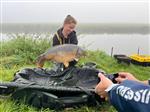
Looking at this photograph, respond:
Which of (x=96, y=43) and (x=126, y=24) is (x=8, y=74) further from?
(x=126, y=24)

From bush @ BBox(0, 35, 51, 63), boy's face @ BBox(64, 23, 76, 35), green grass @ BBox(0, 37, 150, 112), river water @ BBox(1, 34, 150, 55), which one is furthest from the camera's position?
river water @ BBox(1, 34, 150, 55)

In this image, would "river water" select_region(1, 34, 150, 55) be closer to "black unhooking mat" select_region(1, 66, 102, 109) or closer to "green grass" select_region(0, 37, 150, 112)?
"green grass" select_region(0, 37, 150, 112)

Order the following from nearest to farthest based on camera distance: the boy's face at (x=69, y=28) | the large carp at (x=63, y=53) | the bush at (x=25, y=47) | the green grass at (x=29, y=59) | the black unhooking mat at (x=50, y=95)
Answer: the black unhooking mat at (x=50, y=95) → the large carp at (x=63, y=53) → the boy's face at (x=69, y=28) → the green grass at (x=29, y=59) → the bush at (x=25, y=47)

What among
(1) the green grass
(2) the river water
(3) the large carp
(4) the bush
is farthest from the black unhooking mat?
(2) the river water

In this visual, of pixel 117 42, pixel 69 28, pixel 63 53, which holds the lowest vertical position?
pixel 117 42

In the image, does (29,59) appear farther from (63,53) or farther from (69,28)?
(63,53)

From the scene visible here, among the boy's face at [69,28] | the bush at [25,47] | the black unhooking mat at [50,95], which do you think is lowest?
the black unhooking mat at [50,95]

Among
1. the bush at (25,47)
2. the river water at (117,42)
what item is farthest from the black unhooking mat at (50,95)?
the river water at (117,42)

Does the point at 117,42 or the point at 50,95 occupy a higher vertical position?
the point at 117,42


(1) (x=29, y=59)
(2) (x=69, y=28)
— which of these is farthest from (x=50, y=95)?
(1) (x=29, y=59)

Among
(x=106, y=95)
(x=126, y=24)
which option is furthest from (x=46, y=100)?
(x=126, y=24)

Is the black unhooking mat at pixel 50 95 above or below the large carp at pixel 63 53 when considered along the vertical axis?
below

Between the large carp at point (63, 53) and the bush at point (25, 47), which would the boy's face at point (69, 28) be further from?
the bush at point (25, 47)

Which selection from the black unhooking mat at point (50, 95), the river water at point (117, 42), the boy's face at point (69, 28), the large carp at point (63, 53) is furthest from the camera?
the river water at point (117, 42)
